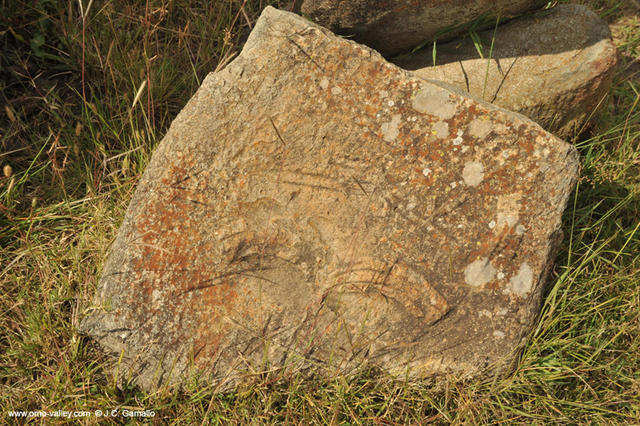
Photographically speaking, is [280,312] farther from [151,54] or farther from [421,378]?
[151,54]

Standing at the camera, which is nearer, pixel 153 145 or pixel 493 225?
pixel 493 225

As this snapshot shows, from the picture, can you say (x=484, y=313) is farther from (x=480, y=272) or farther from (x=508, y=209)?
(x=508, y=209)

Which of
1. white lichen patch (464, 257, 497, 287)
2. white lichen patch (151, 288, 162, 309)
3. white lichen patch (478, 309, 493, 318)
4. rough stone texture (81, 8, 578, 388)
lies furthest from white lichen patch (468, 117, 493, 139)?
white lichen patch (151, 288, 162, 309)

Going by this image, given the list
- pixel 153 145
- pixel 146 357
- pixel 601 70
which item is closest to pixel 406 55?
pixel 601 70

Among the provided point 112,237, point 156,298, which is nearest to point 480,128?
point 156,298

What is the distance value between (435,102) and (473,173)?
0.97ft

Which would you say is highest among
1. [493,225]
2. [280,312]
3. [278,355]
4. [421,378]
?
[493,225]

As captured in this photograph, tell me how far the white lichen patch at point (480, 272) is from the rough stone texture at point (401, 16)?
1156 millimetres

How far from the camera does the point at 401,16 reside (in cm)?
241

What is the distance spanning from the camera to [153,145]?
102 inches

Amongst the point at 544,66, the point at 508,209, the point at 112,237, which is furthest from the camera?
the point at 544,66

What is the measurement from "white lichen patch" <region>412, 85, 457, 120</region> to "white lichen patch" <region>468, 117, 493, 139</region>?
86 millimetres

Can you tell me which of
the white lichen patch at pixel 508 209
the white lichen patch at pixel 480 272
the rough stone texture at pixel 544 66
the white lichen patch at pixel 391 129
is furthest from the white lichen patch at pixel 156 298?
the rough stone texture at pixel 544 66

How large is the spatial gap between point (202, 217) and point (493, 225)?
1059 millimetres
